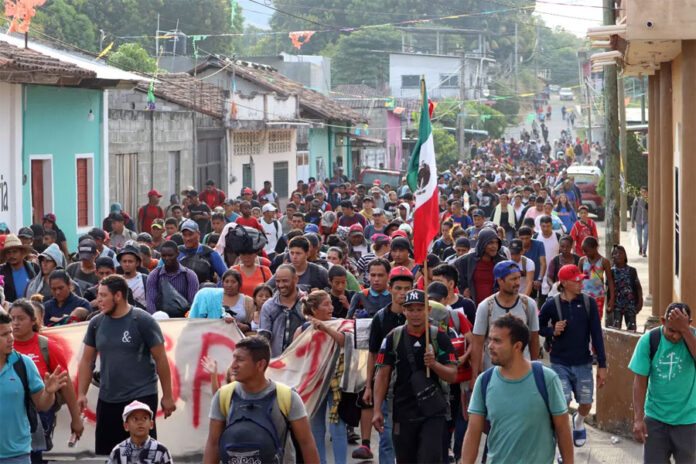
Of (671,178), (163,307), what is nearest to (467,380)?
(163,307)

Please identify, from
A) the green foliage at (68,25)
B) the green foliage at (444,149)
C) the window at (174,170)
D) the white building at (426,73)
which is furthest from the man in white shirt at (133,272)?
the white building at (426,73)

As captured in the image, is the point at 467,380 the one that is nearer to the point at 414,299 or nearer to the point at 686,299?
the point at 414,299

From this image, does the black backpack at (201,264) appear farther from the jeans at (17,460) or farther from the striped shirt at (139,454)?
the striped shirt at (139,454)

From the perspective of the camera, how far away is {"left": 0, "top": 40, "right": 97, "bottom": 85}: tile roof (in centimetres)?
1712

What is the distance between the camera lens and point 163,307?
34.6 ft

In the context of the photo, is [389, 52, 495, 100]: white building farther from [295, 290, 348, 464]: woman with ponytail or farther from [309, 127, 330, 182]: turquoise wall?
[295, 290, 348, 464]: woman with ponytail

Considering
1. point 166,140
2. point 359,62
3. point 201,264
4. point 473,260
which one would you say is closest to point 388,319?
point 473,260

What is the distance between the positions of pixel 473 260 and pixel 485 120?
213 feet

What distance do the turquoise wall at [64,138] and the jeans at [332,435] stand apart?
1134 cm

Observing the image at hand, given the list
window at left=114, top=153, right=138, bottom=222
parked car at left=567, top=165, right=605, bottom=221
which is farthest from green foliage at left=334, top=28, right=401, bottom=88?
window at left=114, top=153, right=138, bottom=222

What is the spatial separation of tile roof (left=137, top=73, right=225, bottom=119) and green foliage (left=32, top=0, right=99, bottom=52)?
29757 millimetres

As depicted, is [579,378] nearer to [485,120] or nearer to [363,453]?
[363,453]

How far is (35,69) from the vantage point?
1744 centimetres

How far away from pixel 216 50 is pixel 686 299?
66.3 metres
